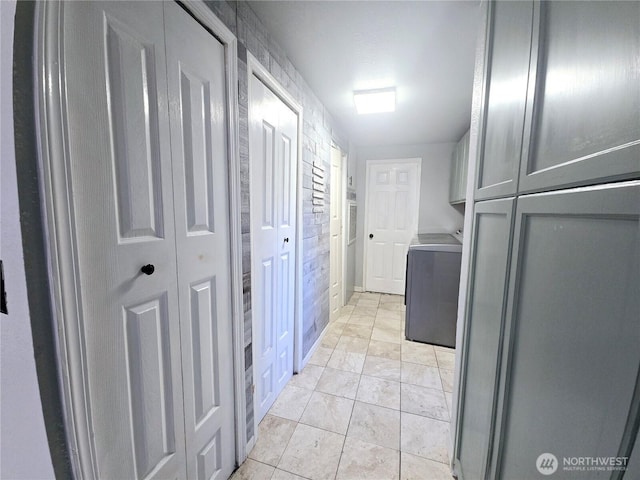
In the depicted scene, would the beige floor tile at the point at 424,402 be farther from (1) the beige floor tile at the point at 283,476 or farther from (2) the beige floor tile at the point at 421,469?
(1) the beige floor tile at the point at 283,476

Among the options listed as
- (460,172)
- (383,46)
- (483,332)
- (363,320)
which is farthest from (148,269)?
(460,172)

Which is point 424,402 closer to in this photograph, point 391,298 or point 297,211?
point 297,211

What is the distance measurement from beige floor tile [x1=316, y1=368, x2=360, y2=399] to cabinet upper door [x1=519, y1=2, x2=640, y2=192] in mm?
1777

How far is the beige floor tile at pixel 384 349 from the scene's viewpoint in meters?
2.38

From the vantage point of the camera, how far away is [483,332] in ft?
3.14

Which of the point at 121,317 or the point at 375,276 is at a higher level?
the point at 121,317

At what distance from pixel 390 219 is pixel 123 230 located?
3746mm

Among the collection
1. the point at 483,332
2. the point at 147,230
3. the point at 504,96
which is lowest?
the point at 483,332

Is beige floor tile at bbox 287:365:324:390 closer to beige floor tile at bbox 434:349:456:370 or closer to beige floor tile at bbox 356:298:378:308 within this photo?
beige floor tile at bbox 434:349:456:370

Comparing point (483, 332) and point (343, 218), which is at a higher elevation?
point (343, 218)

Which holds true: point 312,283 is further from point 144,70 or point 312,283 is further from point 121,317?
point 144,70

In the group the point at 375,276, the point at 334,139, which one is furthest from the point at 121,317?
the point at 375,276

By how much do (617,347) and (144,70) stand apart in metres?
1.23

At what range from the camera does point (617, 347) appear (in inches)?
15.2
